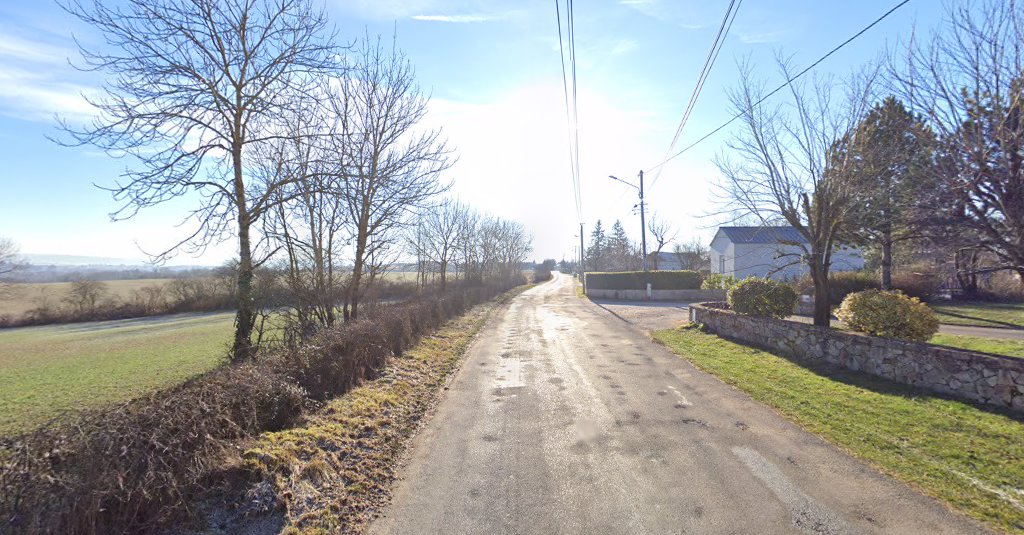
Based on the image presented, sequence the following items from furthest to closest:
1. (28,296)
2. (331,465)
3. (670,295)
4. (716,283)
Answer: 1. (28,296)
2. (670,295)
3. (716,283)
4. (331,465)

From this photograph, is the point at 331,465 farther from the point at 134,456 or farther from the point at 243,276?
the point at 243,276

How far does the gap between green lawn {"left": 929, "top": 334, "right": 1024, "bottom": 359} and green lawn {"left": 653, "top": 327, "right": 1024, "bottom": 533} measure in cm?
332

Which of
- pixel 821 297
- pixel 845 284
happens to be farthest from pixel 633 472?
pixel 845 284

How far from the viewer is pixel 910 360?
6.78 meters

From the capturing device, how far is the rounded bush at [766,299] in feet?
36.9

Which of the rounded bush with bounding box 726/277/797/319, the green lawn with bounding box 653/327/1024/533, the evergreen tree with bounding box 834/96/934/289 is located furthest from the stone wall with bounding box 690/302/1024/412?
the evergreen tree with bounding box 834/96/934/289

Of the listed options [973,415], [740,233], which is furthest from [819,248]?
[740,233]

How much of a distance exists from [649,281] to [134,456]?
96.7 ft

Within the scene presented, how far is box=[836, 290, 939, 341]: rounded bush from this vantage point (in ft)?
25.8

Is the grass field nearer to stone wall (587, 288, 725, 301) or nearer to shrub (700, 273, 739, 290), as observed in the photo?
stone wall (587, 288, 725, 301)

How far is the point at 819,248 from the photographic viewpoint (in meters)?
10.2

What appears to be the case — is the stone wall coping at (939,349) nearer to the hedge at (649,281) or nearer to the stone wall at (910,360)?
the stone wall at (910,360)

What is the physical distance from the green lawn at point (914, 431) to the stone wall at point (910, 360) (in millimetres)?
262

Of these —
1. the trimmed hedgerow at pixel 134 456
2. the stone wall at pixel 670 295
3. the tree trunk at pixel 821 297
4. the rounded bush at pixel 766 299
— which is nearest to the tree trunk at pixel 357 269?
the trimmed hedgerow at pixel 134 456
